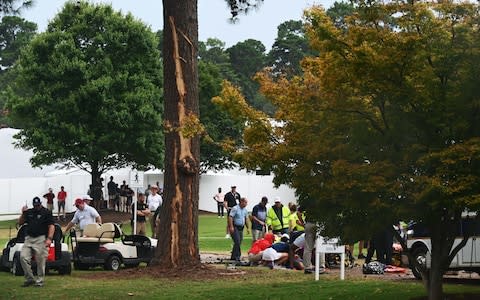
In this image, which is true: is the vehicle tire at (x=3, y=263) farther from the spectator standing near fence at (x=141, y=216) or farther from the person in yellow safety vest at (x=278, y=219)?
the person in yellow safety vest at (x=278, y=219)

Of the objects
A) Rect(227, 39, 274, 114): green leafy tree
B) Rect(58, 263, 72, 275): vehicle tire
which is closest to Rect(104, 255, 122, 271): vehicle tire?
Rect(58, 263, 72, 275): vehicle tire

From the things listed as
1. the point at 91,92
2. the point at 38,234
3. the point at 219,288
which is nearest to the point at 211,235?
the point at 91,92

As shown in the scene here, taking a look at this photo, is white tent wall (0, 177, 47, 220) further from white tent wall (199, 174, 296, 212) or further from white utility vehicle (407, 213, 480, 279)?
white utility vehicle (407, 213, 480, 279)

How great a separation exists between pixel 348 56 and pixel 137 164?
37.3 meters

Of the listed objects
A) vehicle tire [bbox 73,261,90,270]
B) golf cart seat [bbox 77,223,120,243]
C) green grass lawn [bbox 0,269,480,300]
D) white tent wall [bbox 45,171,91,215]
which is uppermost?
white tent wall [bbox 45,171,91,215]

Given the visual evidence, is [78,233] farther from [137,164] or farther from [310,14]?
[137,164]

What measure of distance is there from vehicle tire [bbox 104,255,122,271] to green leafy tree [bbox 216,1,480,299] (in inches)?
356

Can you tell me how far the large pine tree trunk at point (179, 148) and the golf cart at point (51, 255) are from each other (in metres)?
1.92

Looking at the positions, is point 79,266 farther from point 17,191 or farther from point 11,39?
point 11,39

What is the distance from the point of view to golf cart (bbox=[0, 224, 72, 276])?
60.3 feet

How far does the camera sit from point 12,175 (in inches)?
2472

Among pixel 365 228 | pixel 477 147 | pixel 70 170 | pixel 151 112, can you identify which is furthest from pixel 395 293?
pixel 70 170

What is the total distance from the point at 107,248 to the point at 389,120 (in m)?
10.3

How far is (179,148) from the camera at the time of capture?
18.9 metres
